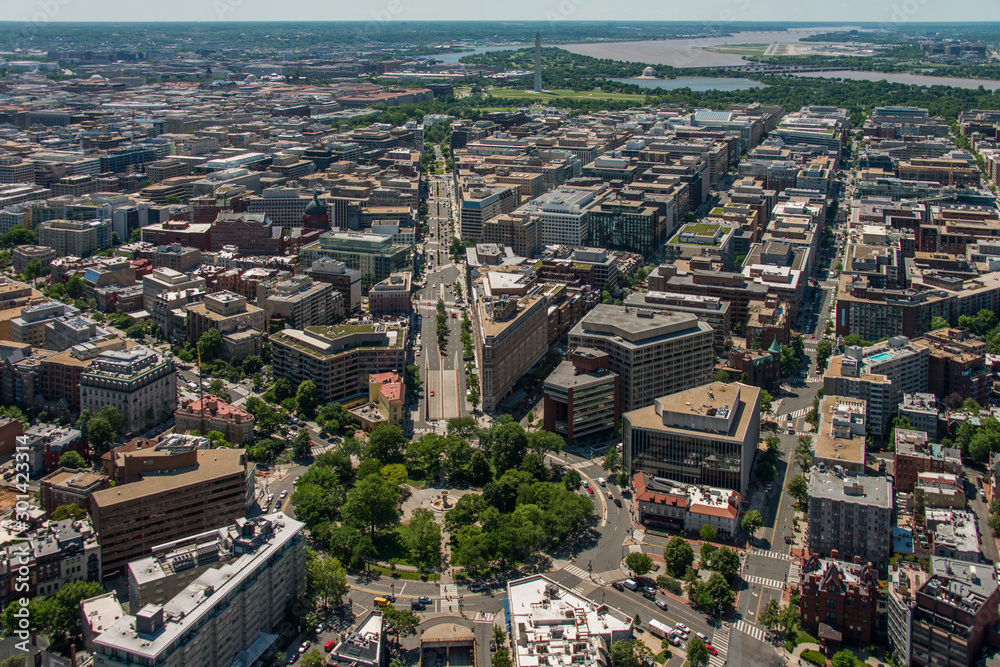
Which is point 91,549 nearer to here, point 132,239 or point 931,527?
point 931,527

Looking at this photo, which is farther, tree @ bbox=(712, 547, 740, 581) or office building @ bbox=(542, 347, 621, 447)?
office building @ bbox=(542, 347, 621, 447)

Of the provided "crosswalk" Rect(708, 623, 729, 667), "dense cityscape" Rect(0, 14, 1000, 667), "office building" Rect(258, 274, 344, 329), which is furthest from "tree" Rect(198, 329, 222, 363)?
"crosswalk" Rect(708, 623, 729, 667)

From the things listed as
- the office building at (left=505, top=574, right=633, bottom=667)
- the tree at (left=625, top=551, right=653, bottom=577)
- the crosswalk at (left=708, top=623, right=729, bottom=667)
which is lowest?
the crosswalk at (left=708, top=623, right=729, bottom=667)

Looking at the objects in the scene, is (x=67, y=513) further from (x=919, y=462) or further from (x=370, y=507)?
(x=919, y=462)

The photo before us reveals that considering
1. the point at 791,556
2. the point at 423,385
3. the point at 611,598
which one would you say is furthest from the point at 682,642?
the point at 423,385

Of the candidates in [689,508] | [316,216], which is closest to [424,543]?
[689,508]

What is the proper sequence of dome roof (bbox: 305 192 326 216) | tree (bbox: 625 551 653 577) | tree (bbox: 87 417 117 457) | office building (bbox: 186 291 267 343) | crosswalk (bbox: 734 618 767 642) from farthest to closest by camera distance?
dome roof (bbox: 305 192 326 216) < office building (bbox: 186 291 267 343) < tree (bbox: 87 417 117 457) < tree (bbox: 625 551 653 577) < crosswalk (bbox: 734 618 767 642)

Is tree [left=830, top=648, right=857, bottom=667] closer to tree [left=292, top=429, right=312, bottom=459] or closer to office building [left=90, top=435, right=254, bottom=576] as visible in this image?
office building [left=90, top=435, right=254, bottom=576]
